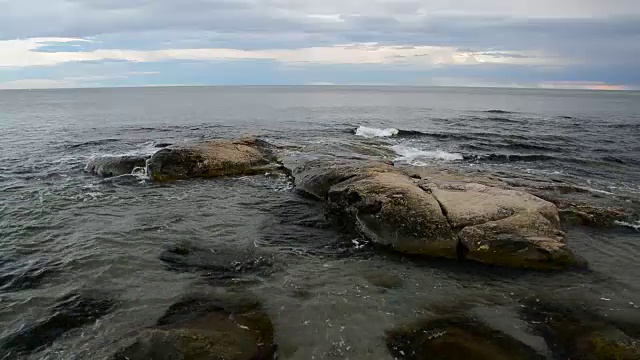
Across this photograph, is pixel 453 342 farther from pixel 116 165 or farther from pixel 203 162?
pixel 116 165

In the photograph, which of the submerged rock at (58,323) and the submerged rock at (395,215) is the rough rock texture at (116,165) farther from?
the submerged rock at (58,323)

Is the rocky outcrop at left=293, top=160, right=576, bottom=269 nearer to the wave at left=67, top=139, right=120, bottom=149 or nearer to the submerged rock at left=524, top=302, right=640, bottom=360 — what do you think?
the submerged rock at left=524, top=302, right=640, bottom=360

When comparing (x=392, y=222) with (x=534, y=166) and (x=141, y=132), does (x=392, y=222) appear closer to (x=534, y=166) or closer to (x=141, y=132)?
(x=534, y=166)

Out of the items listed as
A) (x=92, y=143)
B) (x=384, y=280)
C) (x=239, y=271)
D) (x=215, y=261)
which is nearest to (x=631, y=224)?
(x=384, y=280)

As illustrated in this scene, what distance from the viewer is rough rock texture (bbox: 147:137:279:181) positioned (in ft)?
70.2

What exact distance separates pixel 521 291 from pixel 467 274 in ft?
4.31

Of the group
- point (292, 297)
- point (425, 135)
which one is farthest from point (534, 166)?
point (292, 297)

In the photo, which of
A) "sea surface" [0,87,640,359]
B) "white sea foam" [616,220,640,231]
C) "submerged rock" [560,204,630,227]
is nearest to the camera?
"sea surface" [0,87,640,359]

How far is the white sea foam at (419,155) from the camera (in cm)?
2665

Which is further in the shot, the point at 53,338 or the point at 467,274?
the point at 467,274

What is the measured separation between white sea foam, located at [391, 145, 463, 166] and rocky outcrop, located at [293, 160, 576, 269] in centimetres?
1061

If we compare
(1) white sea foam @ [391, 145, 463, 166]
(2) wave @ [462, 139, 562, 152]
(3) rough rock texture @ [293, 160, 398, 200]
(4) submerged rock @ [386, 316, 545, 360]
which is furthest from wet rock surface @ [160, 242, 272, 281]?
(2) wave @ [462, 139, 562, 152]

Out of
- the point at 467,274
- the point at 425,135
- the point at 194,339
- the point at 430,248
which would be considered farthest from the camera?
the point at 425,135

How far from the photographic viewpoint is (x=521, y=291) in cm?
1054
